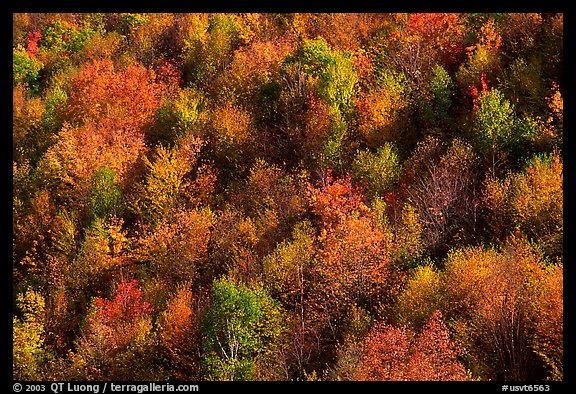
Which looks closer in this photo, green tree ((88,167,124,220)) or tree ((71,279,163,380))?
tree ((71,279,163,380))

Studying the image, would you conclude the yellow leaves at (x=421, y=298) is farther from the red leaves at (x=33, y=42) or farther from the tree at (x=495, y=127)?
the red leaves at (x=33, y=42)

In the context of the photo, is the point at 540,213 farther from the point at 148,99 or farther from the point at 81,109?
the point at 81,109

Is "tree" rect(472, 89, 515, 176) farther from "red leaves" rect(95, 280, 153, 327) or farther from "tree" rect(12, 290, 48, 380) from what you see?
"tree" rect(12, 290, 48, 380)

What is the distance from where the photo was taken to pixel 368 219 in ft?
151

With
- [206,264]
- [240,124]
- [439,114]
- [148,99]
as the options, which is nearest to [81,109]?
[148,99]

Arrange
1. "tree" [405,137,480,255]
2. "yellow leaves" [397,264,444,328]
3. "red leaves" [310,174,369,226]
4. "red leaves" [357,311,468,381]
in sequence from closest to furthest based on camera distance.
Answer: "red leaves" [357,311,468,381], "yellow leaves" [397,264,444,328], "tree" [405,137,480,255], "red leaves" [310,174,369,226]

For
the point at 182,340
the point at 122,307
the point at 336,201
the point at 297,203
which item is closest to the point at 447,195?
the point at 336,201

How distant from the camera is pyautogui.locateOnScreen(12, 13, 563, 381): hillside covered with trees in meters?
38.8

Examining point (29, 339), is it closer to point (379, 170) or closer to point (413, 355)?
point (413, 355)

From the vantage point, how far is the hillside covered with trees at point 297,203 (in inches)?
1529

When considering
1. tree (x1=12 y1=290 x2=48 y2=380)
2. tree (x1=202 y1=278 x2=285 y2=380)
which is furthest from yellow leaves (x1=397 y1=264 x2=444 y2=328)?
tree (x1=12 y1=290 x2=48 y2=380)

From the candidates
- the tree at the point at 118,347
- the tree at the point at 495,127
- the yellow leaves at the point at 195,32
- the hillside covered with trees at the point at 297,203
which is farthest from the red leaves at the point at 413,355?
the yellow leaves at the point at 195,32

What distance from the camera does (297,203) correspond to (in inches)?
1971

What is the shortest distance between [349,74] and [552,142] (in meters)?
18.3
